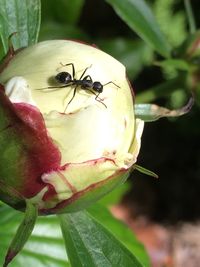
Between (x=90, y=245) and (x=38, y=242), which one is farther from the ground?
(x=90, y=245)

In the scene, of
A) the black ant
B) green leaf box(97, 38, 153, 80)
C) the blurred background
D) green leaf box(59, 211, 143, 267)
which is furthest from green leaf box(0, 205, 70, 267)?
the blurred background

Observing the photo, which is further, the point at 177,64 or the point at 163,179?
the point at 163,179

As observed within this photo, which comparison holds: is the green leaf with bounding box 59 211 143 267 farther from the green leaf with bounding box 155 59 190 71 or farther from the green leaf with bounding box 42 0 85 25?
the green leaf with bounding box 42 0 85 25

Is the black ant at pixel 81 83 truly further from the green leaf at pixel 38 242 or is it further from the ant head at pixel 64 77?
the green leaf at pixel 38 242

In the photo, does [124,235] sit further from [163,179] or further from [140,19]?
[163,179]

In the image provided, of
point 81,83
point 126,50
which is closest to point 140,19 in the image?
point 81,83

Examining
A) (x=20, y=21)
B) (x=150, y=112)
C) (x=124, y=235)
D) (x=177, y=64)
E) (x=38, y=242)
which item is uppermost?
(x=20, y=21)
